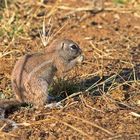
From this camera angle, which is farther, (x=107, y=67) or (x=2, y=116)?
(x=107, y=67)

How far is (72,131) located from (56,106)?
477 mm

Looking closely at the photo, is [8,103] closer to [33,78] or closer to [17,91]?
[17,91]

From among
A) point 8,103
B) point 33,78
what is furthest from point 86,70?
point 8,103

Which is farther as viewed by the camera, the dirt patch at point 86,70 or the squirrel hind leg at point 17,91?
the squirrel hind leg at point 17,91

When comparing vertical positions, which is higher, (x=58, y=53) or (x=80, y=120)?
(x=58, y=53)

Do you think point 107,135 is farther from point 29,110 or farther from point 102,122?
point 29,110

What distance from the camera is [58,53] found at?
607cm

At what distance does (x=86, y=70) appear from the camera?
6.82 m

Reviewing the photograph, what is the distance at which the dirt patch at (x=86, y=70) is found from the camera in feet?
17.4

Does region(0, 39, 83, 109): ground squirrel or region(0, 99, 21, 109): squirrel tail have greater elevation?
region(0, 39, 83, 109): ground squirrel

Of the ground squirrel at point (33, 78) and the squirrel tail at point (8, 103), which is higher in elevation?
the ground squirrel at point (33, 78)

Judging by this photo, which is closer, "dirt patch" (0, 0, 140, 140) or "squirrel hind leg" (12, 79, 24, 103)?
"dirt patch" (0, 0, 140, 140)

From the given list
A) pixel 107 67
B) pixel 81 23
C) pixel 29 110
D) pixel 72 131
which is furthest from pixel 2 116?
pixel 81 23

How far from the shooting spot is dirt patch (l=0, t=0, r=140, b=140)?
17.4 feet
